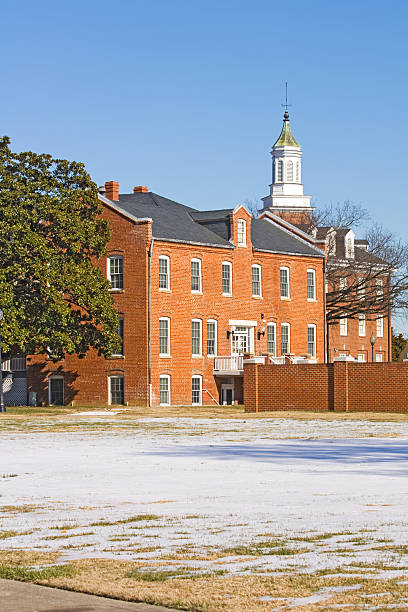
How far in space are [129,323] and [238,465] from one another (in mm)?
42815

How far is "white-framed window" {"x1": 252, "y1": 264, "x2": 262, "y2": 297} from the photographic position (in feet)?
224

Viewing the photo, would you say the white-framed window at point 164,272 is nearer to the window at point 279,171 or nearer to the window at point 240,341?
the window at point 240,341

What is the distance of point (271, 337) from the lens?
69062mm

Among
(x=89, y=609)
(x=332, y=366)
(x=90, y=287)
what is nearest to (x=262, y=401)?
(x=332, y=366)

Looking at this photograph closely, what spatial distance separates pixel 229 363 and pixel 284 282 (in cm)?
858

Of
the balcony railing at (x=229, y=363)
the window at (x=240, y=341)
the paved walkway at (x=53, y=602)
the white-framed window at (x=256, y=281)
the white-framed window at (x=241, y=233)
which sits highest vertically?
the white-framed window at (x=241, y=233)

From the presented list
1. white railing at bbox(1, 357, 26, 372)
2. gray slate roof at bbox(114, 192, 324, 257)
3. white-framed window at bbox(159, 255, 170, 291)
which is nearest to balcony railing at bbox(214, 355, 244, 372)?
white-framed window at bbox(159, 255, 170, 291)

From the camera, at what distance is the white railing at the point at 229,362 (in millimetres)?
64312

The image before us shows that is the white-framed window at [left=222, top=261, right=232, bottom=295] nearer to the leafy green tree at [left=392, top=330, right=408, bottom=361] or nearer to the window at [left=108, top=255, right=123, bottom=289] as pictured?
the window at [left=108, top=255, right=123, bottom=289]

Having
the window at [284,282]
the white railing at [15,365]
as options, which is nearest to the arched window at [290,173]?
the window at [284,282]

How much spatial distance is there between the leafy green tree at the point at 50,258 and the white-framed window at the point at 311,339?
1878 cm

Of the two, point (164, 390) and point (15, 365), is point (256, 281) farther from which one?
point (15, 365)

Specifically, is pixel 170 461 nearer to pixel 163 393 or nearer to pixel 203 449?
pixel 203 449

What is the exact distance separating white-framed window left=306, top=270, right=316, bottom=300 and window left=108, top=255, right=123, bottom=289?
50.3 ft
